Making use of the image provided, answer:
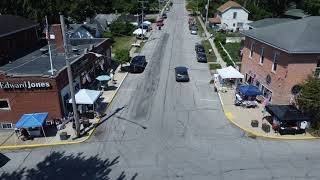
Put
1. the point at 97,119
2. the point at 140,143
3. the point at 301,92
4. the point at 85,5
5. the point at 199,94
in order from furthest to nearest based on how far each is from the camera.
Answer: the point at 85,5 < the point at 199,94 < the point at 97,119 < the point at 301,92 < the point at 140,143

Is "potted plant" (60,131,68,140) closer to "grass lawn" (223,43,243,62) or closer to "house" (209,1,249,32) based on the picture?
"grass lawn" (223,43,243,62)

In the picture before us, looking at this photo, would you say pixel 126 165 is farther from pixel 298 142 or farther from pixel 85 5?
pixel 85 5

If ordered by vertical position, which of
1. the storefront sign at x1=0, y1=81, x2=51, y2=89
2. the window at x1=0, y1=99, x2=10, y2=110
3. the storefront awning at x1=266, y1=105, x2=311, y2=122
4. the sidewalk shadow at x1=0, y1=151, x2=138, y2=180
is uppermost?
the storefront sign at x1=0, y1=81, x2=51, y2=89

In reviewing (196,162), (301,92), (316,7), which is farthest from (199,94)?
(316,7)

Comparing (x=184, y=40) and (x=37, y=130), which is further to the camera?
(x=184, y=40)

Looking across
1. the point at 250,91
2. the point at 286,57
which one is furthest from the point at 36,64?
the point at 286,57

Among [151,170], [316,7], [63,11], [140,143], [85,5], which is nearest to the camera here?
[151,170]

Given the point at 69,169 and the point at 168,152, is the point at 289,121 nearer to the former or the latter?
the point at 168,152

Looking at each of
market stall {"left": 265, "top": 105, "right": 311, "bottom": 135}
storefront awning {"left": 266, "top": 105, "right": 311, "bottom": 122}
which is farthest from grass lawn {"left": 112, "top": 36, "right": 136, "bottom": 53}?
market stall {"left": 265, "top": 105, "right": 311, "bottom": 135}
